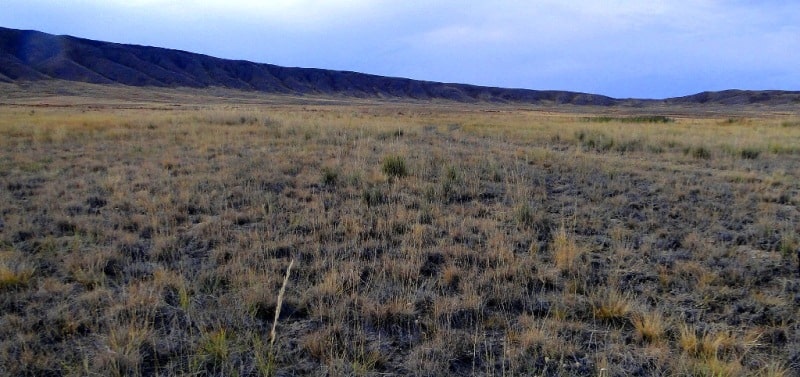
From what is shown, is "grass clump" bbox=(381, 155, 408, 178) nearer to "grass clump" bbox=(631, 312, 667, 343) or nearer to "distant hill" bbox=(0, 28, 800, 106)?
"grass clump" bbox=(631, 312, 667, 343)

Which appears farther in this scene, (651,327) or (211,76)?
(211,76)

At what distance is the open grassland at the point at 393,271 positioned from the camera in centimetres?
341

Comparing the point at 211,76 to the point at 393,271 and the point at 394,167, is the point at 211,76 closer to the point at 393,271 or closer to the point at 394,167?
the point at 394,167

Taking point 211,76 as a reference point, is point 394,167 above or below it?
below

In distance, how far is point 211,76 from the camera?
406 feet

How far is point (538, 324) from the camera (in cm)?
381

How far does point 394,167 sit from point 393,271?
16.7ft

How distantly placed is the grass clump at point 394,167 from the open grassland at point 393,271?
6 cm

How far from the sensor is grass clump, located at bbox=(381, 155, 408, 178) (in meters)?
9.54

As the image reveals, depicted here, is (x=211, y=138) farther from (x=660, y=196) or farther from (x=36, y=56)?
(x=36, y=56)

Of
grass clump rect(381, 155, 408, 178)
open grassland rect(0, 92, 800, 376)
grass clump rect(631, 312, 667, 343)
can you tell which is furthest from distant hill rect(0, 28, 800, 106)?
grass clump rect(631, 312, 667, 343)

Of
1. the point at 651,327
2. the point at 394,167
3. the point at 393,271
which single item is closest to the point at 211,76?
the point at 394,167

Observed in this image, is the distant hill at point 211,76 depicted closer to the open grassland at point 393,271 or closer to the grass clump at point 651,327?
the open grassland at point 393,271

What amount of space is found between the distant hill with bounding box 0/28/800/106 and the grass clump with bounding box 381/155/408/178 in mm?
96792
